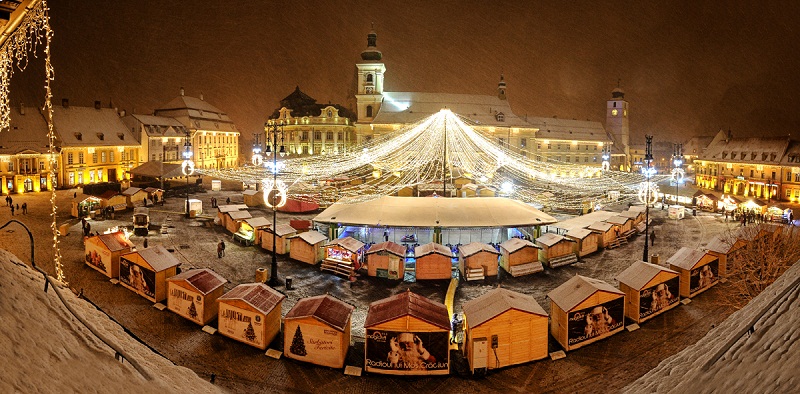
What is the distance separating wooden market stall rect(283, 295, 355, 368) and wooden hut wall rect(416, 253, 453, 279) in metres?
8.24

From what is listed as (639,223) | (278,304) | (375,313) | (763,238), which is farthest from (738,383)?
(639,223)

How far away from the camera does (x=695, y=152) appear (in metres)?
95.8

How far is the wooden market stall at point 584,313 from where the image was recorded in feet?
49.7

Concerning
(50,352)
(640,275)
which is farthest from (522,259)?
(50,352)

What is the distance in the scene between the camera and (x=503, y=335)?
1409 centimetres

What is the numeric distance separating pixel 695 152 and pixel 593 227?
8353 centimetres

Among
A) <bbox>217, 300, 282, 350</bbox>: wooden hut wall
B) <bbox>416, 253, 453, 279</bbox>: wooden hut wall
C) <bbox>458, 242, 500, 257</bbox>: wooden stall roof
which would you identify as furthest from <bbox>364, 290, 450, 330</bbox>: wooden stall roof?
<bbox>458, 242, 500, 257</bbox>: wooden stall roof

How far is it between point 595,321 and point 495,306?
385 cm

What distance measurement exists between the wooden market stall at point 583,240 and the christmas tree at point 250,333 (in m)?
19.4

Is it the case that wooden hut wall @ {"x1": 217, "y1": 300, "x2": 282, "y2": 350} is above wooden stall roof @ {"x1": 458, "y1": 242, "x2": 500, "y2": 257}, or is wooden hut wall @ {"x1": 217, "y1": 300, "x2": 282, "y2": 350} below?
below

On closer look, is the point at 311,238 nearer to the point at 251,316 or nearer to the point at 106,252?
the point at 106,252

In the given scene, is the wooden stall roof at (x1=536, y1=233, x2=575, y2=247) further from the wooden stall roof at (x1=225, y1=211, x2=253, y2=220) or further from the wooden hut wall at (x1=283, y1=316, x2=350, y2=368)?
the wooden stall roof at (x1=225, y1=211, x2=253, y2=220)

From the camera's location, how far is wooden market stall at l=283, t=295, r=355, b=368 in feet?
45.2

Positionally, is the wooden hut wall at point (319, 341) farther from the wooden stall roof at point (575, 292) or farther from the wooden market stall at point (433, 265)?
the wooden market stall at point (433, 265)
